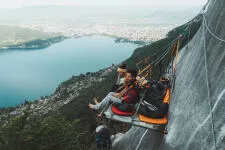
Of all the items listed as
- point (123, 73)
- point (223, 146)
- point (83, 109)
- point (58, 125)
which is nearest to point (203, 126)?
point (223, 146)

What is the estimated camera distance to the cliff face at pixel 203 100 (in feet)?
15.1

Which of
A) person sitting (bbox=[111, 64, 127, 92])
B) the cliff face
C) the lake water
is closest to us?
the cliff face

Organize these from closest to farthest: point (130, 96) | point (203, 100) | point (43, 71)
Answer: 1. point (203, 100)
2. point (130, 96)
3. point (43, 71)

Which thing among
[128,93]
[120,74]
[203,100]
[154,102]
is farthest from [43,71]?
[203,100]

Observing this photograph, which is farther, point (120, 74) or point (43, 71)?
point (43, 71)

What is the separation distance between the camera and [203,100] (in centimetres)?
517

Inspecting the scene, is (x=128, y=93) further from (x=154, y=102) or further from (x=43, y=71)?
(x=43, y=71)

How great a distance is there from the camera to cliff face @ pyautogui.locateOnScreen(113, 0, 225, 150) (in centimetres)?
460

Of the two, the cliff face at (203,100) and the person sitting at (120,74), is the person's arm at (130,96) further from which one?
the cliff face at (203,100)

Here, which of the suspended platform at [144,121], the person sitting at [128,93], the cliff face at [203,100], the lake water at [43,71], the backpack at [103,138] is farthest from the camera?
the lake water at [43,71]

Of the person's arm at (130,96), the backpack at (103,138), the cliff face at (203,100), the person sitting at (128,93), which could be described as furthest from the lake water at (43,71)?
the cliff face at (203,100)

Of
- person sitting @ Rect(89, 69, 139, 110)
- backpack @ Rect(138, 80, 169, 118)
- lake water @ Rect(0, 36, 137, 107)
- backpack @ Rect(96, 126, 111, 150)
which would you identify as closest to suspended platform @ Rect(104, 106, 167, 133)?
backpack @ Rect(138, 80, 169, 118)

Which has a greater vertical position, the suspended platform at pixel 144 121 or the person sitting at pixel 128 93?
the person sitting at pixel 128 93

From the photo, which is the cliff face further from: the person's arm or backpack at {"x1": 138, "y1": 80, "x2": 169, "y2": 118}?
the person's arm
